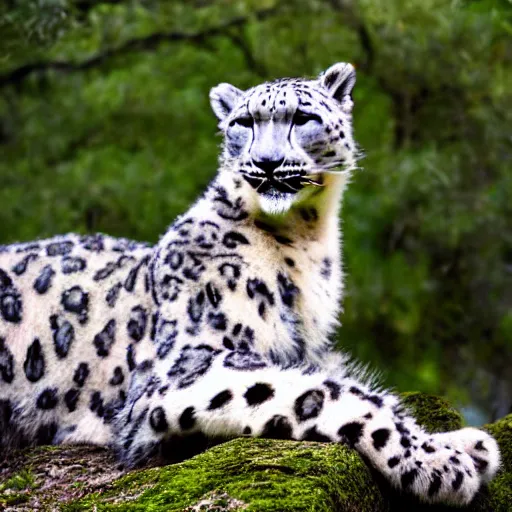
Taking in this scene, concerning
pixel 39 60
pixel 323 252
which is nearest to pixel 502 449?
pixel 323 252

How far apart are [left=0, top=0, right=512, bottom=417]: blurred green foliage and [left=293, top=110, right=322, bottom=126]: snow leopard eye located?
27.3 feet

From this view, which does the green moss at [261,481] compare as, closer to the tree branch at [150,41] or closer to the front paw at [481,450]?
the front paw at [481,450]

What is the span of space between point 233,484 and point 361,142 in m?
11.3

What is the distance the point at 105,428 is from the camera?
7.13 metres

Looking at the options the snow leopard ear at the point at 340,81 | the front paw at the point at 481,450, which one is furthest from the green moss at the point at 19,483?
the snow leopard ear at the point at 340,81

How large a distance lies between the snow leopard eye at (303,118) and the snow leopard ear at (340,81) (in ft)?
1.94

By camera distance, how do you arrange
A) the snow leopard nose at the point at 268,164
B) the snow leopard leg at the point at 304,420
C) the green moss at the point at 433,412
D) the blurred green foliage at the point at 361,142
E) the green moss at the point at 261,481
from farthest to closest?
the blurred green foliage at the point at 361,142, the green moss at the point at 433,412, the snow leopard nose at the point at 268,164, the snow leopard leg at the point at 304,420, the green moss at the point at 261,481

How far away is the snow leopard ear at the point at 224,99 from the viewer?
24.7 feet

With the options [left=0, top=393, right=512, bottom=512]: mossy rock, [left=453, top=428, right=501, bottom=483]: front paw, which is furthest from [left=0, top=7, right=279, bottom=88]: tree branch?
[left=453, top=428, right=501, bottom=483]: front paw

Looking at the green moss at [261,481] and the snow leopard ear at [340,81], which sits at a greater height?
the snow leopard ear at [340,81]

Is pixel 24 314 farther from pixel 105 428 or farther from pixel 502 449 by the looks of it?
pixel 502 449

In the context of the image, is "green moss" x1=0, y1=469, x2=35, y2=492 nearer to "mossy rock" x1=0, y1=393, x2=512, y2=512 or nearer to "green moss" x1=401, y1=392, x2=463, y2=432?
"mossy rock" x1=0, y1=393, x2=512, y2=512

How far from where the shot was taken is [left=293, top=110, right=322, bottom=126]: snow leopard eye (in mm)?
6883

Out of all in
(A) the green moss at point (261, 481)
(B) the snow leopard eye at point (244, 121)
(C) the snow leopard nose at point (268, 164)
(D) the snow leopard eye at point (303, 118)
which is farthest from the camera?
(B) the snow leopard eye at point (244, 121)
